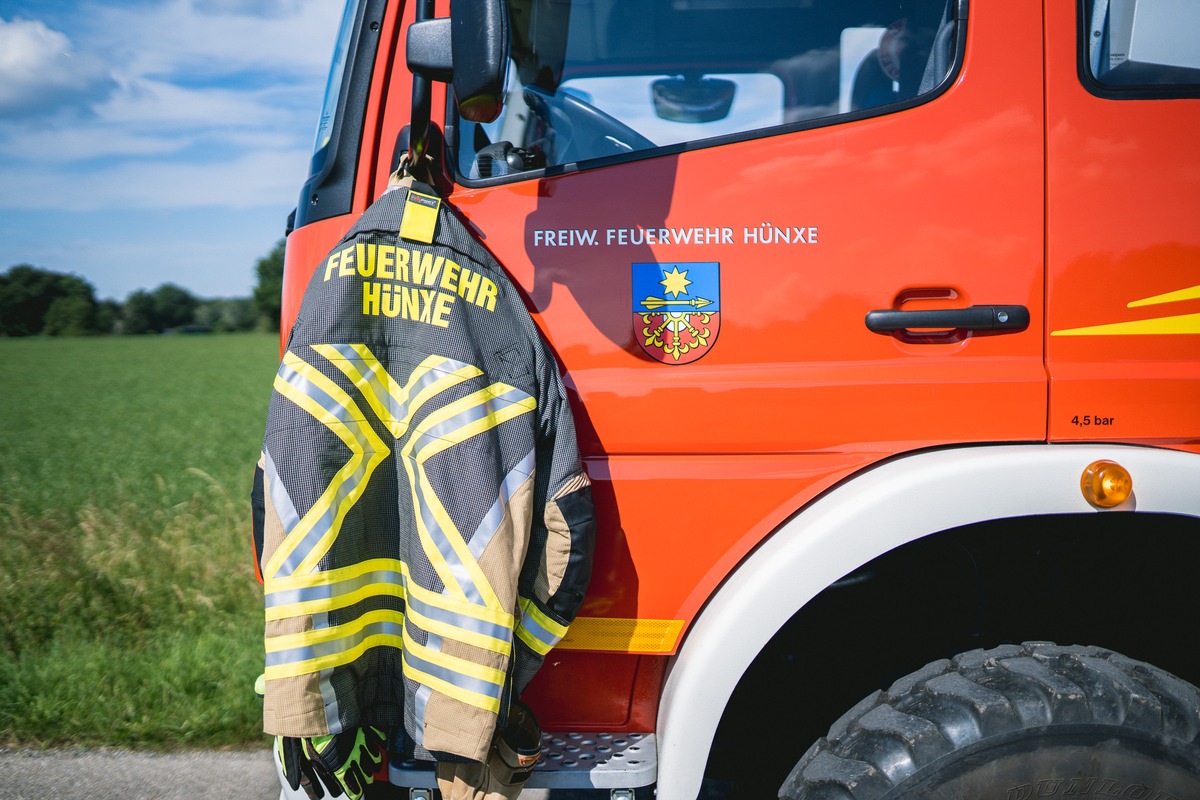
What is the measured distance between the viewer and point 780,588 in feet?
4.92

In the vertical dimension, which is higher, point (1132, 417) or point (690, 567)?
point (1132, 417)

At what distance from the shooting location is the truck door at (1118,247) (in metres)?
1.52

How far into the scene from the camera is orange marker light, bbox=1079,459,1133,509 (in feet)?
4.84

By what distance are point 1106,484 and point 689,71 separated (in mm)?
1274

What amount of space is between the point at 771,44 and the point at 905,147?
1.45 feet

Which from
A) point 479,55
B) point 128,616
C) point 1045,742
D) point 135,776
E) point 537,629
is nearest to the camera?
point 479,55

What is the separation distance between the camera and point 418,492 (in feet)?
4.86

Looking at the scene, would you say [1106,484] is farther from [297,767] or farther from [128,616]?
[128,616]

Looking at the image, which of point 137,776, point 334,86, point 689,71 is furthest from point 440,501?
point 137,776

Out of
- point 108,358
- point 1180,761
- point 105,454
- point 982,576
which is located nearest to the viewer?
point 1180,761

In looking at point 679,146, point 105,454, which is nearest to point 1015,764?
point 679,146

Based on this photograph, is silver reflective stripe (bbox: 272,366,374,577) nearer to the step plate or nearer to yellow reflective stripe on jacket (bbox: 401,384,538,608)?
yellow reflective stripe on jacket (bbox: 401,384,538,608)

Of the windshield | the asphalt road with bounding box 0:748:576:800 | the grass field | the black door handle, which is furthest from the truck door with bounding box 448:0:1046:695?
the grass field

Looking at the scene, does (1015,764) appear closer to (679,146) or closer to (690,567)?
(690,567)
